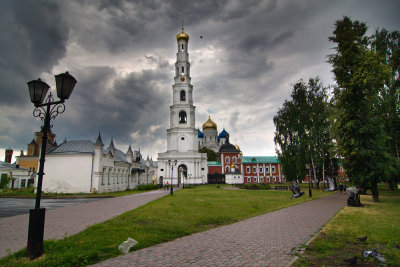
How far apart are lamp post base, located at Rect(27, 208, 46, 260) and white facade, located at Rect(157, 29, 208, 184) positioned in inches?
1828

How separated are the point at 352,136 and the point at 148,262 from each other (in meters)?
19.0

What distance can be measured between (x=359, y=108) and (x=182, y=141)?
133 ft

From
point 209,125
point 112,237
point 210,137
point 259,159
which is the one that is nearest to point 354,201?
point 112,237

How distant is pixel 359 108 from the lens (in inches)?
729

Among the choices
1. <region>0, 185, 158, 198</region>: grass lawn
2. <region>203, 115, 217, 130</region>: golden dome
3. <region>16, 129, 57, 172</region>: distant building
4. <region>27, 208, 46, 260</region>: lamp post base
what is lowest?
<region>0, 185, 158, 198</region>: grass lawn

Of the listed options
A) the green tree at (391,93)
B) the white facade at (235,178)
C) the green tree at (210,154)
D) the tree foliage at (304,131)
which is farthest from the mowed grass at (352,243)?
the green tree at (210,154)

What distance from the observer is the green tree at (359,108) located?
17.7m

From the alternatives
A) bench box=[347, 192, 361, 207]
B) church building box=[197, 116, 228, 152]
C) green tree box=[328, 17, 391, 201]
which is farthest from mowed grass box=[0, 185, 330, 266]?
church building box=[197, 116, 228, 152]

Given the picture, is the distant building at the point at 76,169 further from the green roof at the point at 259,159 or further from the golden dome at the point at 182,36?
the green roof at the point at 259,159

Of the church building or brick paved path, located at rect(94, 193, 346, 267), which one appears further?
the church building

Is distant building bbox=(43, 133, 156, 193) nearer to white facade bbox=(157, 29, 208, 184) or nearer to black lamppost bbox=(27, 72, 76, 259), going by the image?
white facade bbox=(157, 29, 208, 184)

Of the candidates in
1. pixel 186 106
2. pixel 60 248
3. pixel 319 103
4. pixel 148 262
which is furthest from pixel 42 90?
pixel 186 106

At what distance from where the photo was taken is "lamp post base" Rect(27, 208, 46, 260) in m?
5.51

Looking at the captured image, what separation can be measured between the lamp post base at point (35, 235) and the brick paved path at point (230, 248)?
1.65 m
